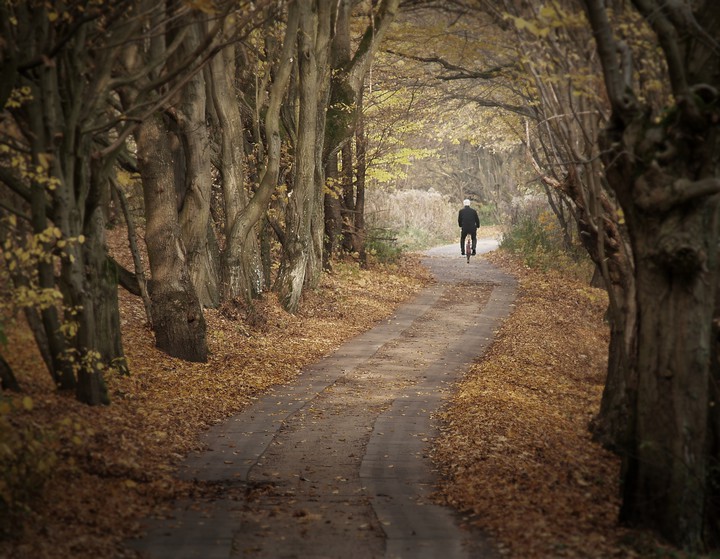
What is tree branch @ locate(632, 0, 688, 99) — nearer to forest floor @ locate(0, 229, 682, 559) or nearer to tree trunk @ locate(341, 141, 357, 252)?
forest floor @ locate(0, 229, 682, 559)

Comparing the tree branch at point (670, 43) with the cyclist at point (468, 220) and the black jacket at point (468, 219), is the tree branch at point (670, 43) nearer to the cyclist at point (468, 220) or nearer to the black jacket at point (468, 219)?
the cyclist at point (468, 220)

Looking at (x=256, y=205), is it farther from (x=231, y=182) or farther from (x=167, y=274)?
(x=167, y=274)

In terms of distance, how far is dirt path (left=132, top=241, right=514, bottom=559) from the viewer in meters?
6.59

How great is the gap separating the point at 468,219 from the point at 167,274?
1804cm

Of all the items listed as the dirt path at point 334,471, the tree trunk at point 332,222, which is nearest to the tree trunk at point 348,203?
the tree trunk at point 332,222

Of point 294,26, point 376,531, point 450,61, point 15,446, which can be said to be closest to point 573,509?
point 376,531

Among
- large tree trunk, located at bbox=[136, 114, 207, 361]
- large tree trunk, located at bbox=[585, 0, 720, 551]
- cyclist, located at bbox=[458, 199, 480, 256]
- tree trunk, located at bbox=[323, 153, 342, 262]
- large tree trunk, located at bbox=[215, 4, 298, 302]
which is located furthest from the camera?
cyclist, located at bbox=[458, 199, 480, 256]

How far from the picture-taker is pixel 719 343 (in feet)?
24.8

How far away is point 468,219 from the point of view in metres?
30.0

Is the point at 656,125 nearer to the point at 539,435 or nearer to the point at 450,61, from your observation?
the point at 539,435

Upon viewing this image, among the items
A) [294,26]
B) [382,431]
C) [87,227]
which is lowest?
[382,431]

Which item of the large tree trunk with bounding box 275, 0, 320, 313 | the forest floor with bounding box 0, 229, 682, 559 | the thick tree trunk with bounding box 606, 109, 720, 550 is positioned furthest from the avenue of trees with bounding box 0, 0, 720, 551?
the large tree trunk with bounding box 275, 0, 320, 313

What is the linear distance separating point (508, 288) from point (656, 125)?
18020 mm

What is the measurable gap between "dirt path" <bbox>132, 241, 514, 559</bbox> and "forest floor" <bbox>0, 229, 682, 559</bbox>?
1.02ft
